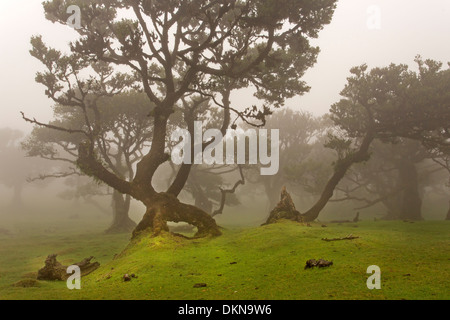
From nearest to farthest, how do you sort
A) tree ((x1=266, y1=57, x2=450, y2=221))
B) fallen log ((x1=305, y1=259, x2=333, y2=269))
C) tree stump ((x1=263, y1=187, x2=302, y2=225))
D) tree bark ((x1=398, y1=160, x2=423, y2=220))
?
fallen log ((x1=305, y1=259, x2=333, y2=269))
tree stump ((x1=263, y1=187, x2=302, y2=225))
tree ((x1=266, y1=57, x2=450, y2=221))
tree bark ((x1=398, y1=160, x2=423, y2=220))

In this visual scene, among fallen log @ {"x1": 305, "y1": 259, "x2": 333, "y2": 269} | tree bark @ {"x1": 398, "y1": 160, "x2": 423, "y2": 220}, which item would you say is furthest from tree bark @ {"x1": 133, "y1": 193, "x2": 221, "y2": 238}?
tree bark @ {"x1": 398, "y1": 160, "x2": 423, "y2": 220}

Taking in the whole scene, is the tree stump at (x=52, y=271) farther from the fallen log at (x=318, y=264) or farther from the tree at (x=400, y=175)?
the tree at (x=400, y=175)

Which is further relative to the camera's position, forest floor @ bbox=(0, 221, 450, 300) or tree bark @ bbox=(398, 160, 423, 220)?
tree bark @ bbox=(398, 160, 423, 220)

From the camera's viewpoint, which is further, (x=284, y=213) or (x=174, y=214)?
(x=284, y=213)

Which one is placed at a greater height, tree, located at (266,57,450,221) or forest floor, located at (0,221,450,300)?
tree, located at (266,57,450,221)

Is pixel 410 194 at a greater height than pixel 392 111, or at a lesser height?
lesser

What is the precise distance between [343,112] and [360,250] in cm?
2179

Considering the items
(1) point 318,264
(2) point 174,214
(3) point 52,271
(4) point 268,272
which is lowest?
(3) point 52,271

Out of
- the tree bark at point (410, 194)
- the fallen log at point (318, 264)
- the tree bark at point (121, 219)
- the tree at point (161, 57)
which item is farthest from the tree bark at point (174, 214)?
the tree bark at point (410, 194)

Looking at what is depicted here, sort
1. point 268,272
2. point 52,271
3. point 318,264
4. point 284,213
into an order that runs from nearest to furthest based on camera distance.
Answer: point 318,264 → point 268,272 → point 52,271 → point 284,213

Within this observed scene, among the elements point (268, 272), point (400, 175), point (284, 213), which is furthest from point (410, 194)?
point (268, 272)

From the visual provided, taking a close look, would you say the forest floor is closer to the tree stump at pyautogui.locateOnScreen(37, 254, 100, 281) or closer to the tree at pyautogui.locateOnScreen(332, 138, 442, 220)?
the tree stump at pyautogui.locateOnScreen(37, 254, 100, 281)

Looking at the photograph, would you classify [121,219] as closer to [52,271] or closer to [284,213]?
[284,213]
